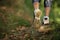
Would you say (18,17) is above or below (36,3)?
below

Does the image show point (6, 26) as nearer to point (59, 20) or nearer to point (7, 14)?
point (7, 14)

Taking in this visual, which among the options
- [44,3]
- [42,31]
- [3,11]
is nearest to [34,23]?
[42,31]

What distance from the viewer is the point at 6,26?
1.57m

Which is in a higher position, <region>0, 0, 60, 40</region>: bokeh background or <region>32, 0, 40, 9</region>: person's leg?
<region>32, 0, 40, 9</region>: person's leg

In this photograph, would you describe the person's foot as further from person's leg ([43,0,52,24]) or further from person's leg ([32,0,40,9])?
person's leg ([32,0,40,9])

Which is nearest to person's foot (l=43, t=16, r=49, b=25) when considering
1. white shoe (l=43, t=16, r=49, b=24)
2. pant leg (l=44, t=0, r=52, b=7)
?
white shoe (l=43, t=16, r=49, b=24)

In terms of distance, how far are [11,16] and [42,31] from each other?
1.07 feet

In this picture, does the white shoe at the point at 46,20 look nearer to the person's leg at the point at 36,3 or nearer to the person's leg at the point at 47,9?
the person's leg at the point at 47,9

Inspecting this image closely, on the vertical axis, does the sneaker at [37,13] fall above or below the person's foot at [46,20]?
above

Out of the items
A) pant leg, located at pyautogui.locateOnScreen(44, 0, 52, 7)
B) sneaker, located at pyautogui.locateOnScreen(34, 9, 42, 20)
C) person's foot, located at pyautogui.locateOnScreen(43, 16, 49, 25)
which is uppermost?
pant leg, located at pyautogui.locateOnScreen(44, 0, 52, 7)

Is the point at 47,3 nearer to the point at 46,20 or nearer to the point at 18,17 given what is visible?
the point at 46,20

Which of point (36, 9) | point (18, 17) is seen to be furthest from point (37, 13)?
point (18, 17)

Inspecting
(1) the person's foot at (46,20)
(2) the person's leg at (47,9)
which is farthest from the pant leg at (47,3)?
(1) the person's foot at (46,20)

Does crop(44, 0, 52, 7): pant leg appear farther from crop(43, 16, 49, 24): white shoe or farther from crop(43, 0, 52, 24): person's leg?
crop(43, 16, 49, 24): white shoe
